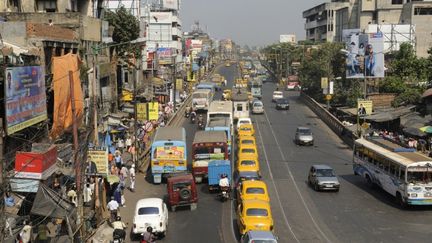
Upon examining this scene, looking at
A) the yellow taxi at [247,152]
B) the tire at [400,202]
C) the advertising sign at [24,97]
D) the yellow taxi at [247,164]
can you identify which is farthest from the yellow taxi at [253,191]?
the advertising sign at [24,97]

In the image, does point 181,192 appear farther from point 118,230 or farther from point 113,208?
point 118,230

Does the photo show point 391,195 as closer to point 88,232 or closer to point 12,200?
point 88,232

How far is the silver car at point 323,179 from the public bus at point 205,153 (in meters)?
5.45

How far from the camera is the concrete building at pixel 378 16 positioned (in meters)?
87.1

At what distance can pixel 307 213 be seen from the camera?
2858cm

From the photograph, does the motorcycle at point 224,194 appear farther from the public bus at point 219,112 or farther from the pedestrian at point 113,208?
the public bus at point 219,112

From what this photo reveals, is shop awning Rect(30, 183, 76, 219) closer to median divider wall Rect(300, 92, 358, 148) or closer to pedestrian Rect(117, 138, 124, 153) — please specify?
pedestrian Rect(117, 138, 124, 153)

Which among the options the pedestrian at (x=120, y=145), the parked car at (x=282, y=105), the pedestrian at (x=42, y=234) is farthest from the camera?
the parked car at (x=282, y=105)

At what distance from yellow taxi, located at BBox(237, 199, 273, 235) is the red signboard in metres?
8.13

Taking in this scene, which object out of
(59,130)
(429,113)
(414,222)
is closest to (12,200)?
(59,130)

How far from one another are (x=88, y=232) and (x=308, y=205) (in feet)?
37.6

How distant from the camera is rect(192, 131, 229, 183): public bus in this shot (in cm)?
3494

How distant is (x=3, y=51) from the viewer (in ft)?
78.5

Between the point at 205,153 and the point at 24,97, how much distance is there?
13.6 metres
